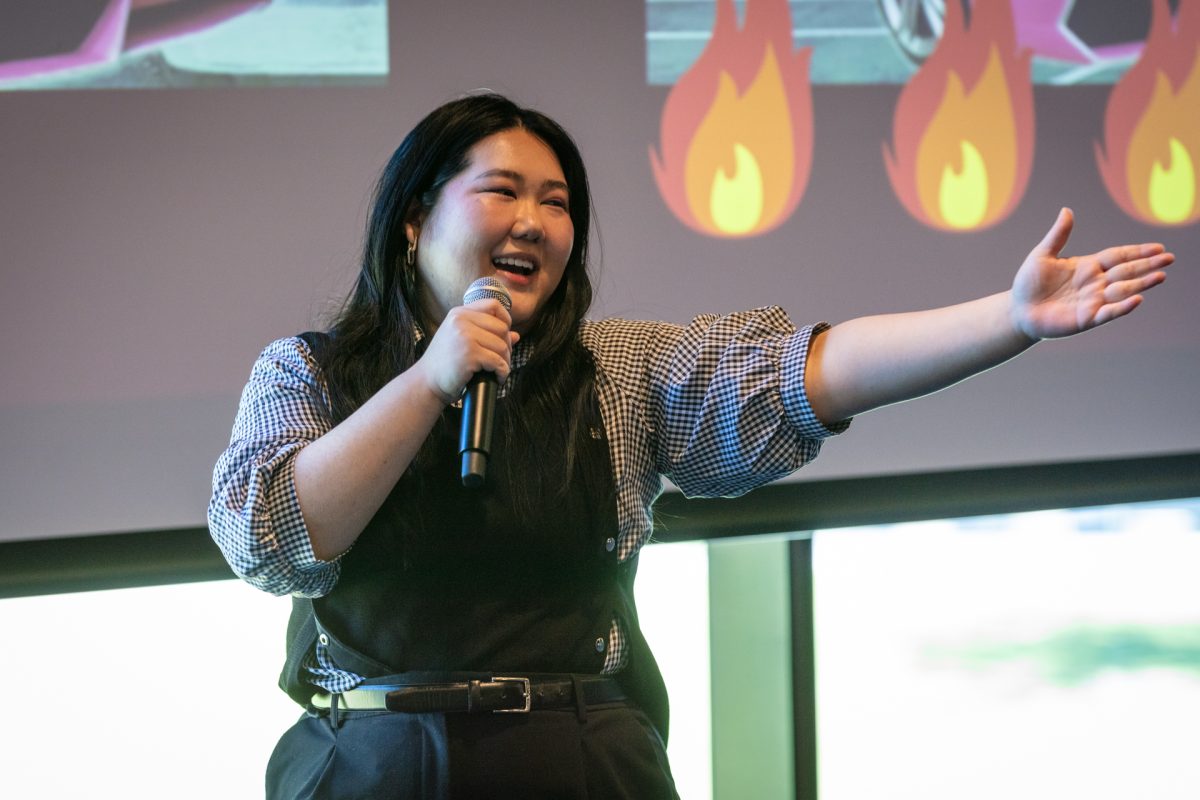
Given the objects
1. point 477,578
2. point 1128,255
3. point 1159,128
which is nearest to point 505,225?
point 477,578

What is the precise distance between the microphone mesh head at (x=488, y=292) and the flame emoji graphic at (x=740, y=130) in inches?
43.7

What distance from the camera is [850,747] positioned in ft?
8.33

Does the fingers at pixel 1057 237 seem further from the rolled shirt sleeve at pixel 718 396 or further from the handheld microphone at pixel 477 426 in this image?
the handheld microphone at pixel 477 426

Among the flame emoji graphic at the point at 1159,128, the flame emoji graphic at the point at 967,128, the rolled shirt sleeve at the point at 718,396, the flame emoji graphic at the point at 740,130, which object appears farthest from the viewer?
the flame emoji graphic at the point at 1159,128

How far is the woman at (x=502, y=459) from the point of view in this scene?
3.86 ft

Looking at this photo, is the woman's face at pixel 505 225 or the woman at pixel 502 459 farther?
the woman's face at pixel 505 225

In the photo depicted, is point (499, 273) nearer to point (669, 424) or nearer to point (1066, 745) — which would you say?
point (669, 424)

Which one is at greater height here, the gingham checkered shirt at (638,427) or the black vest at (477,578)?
the gingham checkered shirt at (638,427)

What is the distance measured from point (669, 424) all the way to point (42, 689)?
128 cm

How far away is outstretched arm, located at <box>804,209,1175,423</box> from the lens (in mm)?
1119

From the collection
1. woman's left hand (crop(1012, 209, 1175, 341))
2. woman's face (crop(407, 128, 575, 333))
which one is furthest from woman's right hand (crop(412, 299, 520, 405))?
woman's left hand (crop(1012, 209, 1175, 341))

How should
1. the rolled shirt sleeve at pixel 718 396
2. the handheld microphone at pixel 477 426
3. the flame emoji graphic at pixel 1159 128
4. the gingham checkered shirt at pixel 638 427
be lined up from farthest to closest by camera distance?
the flame emoji graphic at pixel 1159 128 < the rolled shirt sleeve at pixel 718 396 < the gingham checkered shirt at pixel 638 427 < the handheld microphone at pixel 477 426

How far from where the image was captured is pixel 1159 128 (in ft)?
8.66

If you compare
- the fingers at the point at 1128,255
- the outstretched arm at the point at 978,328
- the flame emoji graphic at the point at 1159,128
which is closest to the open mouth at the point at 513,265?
the outstretched arm at the point at 978,328
